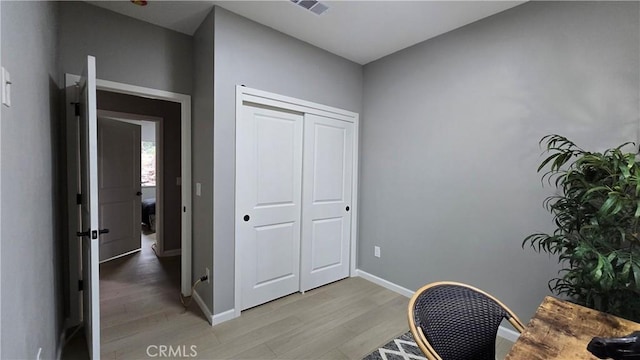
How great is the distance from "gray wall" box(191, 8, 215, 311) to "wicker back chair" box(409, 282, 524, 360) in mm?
1770

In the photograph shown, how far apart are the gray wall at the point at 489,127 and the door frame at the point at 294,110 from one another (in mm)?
222

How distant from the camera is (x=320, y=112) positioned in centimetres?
291

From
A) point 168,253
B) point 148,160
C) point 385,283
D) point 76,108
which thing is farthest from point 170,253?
point 148,160

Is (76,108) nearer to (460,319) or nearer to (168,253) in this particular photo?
(168,253)

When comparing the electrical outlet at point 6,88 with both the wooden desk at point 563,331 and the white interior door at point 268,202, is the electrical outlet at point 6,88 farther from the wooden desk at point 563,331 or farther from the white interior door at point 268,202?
the wooden desk at point 563,331

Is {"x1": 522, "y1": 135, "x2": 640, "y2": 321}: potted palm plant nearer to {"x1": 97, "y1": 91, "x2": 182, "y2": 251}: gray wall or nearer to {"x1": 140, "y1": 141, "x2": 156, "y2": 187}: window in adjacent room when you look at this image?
{"x1": 97, "y1": 91, "x2": 182, "y2": 251}: gray wall

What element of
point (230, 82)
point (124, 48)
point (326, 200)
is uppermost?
point (124, 48)

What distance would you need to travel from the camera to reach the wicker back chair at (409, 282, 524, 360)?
3.93 feet

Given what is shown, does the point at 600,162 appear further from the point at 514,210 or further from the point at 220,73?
the point at 220,73

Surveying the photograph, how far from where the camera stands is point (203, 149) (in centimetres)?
239

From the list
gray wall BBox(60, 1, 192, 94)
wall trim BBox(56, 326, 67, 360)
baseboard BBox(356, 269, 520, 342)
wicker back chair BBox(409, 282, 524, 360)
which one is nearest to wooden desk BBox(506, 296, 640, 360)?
wicker back chair BBox(409, 282, 524, 360)

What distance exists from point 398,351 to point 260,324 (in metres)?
1.13

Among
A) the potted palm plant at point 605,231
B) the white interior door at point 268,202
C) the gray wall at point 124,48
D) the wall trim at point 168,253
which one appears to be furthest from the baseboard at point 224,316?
the potted palm plant at point 605,231

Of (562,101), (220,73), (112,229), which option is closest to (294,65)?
(220,73)
